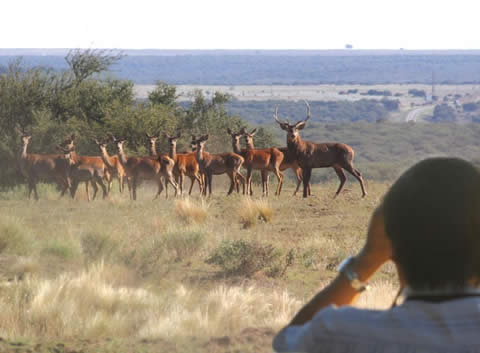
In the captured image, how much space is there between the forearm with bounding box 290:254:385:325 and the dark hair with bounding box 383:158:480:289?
0.20m

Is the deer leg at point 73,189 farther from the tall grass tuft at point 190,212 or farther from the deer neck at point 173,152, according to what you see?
the tall grass tuft at point 190,212

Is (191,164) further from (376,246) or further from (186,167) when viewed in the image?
(376,246)

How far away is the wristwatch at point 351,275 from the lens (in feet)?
7.16

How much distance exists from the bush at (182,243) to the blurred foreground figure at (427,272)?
1040 centimetres

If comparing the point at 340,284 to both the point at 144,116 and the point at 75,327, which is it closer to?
the point at 75,327

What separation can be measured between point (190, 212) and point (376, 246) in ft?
49.2

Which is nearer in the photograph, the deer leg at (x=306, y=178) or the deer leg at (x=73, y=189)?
the deer leg at (x=306, y=178)

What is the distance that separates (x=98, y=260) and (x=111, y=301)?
2.78m

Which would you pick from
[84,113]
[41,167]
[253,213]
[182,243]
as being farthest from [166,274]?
[84,113]

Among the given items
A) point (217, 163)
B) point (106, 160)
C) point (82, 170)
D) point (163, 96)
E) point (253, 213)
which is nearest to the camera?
point (253, 213)

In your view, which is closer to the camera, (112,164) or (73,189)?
(73,189)

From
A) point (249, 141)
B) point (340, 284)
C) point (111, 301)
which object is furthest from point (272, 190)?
point (340, 284)

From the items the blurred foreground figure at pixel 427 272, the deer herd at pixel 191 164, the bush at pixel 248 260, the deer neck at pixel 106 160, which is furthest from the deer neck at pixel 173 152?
the blurred foreground figure at pixel 427 272

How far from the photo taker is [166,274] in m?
11.2
